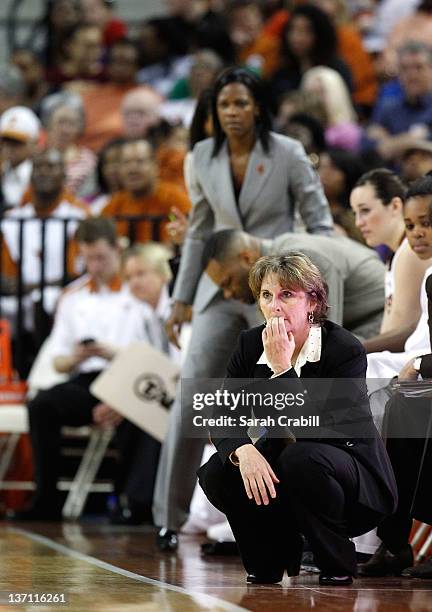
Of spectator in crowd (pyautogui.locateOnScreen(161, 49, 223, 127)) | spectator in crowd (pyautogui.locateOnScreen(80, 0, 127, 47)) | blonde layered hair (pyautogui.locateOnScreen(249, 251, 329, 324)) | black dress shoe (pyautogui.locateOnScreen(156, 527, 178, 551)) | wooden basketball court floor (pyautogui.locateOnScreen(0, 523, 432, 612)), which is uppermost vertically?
spectator in crowd (pyautogui.locateOnScreen(80, 0, 127, 47))

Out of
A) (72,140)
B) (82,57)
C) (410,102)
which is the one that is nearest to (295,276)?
(410,102)

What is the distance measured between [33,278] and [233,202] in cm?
353

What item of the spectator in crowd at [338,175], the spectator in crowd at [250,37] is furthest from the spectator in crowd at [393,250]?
the spectator in crowd at [250,37]

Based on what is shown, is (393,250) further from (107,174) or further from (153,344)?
(107,174)

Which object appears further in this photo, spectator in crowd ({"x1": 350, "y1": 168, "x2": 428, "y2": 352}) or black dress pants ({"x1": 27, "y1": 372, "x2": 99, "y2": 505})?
black dress pants ({"x1": 27, "y1": 372, "x2": 99, "y2": 505})

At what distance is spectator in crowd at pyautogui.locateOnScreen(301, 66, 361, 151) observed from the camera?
391 inches

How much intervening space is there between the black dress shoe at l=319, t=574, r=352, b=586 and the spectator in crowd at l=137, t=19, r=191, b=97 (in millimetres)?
8895

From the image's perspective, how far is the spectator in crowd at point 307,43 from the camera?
37.1ft

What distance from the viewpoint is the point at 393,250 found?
633 centimetres

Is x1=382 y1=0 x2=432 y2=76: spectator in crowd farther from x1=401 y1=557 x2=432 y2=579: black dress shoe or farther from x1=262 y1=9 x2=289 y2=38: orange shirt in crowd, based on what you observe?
x1=401 y1=557 x2=432 y2=579: black dress shoe

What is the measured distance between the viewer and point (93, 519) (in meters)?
8.73

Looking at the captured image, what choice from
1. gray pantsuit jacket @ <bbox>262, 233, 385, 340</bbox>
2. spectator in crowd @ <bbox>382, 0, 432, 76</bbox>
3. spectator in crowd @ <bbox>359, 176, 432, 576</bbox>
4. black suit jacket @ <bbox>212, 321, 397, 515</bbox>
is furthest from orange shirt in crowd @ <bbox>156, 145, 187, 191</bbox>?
black suit jacket @ <bbox>212, 321, 397, 515</bbox>

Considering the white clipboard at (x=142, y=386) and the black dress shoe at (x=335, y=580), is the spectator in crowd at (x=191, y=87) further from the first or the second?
the black dress shoe at (x=335, y=580)

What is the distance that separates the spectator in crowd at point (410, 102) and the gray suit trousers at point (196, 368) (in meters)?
3.76
